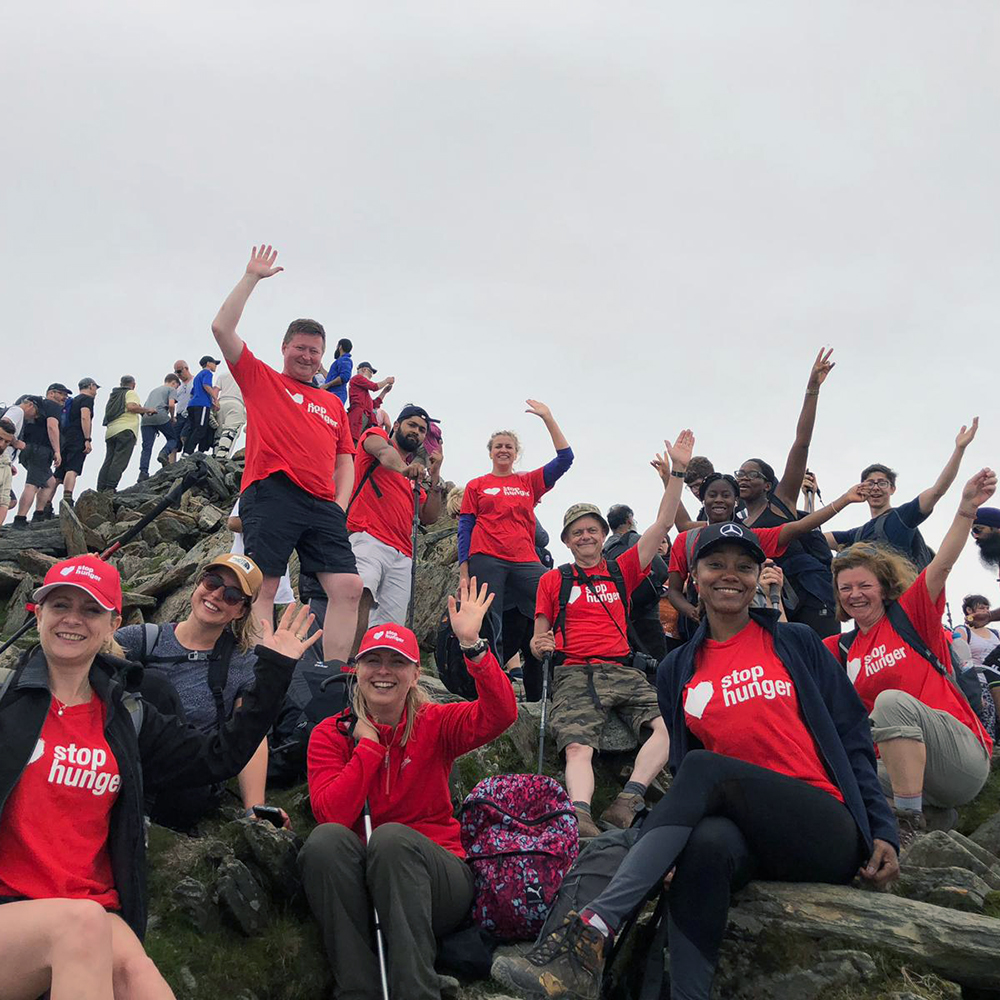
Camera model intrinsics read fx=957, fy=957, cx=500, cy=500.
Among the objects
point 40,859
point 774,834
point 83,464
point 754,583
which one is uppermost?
point 83,464

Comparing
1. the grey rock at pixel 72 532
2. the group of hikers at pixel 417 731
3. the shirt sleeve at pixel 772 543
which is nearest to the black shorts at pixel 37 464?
the grey rock at pixel 72 532

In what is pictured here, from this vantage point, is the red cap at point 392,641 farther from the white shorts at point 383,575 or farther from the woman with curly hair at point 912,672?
the white shorts at point 383,575

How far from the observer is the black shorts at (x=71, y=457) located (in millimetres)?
21531

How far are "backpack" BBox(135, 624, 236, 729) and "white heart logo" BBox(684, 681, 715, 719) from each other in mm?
3132

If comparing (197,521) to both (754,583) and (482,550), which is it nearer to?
(482,550)

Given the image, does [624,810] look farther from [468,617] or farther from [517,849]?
[468,617]

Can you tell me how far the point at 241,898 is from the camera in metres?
5.91

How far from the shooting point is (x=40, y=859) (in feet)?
14.7

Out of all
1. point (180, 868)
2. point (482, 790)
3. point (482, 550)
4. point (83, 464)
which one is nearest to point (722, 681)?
point (482, 790)

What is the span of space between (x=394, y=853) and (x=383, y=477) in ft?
19.9

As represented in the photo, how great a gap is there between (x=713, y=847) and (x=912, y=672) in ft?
10.6

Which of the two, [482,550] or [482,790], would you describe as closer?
[482,790]

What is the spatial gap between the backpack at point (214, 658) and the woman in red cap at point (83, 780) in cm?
122

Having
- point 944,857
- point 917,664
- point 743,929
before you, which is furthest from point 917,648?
point 743,929
